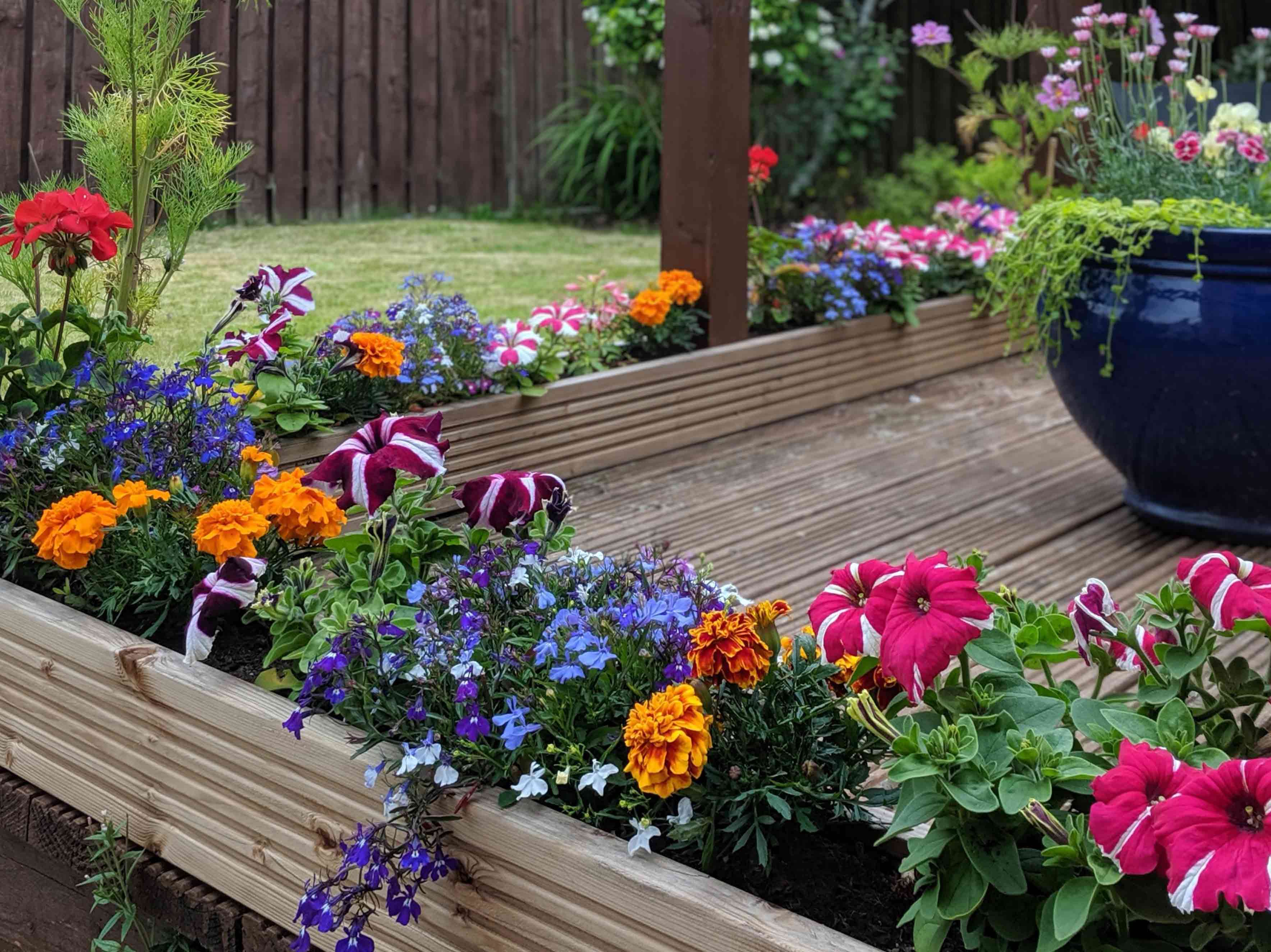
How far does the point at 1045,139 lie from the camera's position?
16.7 feet

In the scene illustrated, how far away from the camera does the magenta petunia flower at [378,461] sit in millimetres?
1572

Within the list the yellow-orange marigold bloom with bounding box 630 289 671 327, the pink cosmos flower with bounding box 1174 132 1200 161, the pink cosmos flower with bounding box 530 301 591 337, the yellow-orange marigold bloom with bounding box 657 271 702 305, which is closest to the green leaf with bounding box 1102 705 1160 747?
the pink cosmos flower with bounding box 1174 132 1200 161

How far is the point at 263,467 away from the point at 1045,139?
12.9 ft

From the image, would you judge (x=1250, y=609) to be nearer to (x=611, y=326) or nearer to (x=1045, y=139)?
(x=611, y=326)

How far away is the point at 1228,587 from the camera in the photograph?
3.83 ft

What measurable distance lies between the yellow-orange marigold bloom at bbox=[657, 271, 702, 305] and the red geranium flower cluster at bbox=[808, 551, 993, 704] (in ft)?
7.94

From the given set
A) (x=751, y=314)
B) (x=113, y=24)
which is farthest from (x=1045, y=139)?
(x=113, y=24)

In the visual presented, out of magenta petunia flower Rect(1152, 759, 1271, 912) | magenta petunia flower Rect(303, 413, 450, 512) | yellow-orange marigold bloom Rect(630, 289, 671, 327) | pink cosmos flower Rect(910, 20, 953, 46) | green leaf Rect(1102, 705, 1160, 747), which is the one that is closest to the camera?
magenta petunia flower Rect(1152, 759, 1271, 912)

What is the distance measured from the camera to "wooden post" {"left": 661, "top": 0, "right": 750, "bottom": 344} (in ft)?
11.8

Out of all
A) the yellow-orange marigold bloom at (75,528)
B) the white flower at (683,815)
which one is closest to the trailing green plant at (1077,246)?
the white flower at (683,815)

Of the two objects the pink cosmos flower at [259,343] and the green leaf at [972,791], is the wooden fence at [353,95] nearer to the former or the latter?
the pink cosmos flower at [259,343]

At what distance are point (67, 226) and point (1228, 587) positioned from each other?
170 centimetres

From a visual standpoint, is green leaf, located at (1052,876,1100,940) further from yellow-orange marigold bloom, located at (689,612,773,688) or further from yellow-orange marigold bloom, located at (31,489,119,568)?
yellow-orange marigold bloom, located at (31,489,119,568)

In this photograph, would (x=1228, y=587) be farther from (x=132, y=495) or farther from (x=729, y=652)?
(x=132, y=495)
